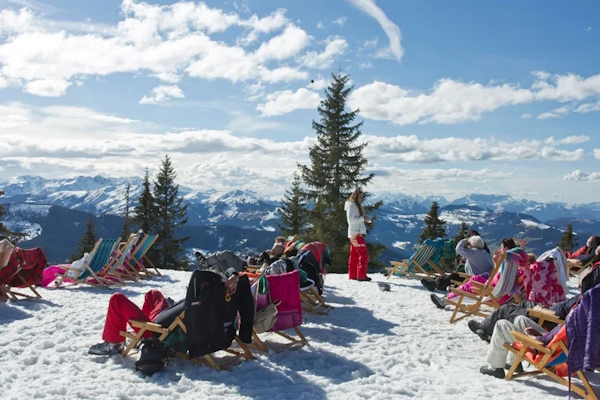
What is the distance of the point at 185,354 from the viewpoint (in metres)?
5.23

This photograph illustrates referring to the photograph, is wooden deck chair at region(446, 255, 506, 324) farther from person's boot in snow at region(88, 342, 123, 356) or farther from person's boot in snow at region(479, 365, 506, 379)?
person's boot in snow at region(88, 342, 123, 356)

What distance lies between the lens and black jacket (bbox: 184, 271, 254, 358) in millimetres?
4926

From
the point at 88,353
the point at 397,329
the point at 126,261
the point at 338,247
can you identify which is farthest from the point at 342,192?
the point at 88,353

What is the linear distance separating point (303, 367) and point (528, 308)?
2.78 m

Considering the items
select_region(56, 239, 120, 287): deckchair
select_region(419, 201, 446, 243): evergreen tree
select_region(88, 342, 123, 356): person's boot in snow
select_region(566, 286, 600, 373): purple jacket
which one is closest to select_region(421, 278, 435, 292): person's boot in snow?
select_region(566, 286, 600, 373): purple jacket

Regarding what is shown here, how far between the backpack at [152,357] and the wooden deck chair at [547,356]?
3.63 m

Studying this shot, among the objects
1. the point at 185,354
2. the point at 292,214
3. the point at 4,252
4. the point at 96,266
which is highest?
the point at 292,214

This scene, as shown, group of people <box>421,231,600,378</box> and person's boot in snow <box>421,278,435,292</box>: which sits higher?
group of people <box>421,231,600,378</box>

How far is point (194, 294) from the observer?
4895mm

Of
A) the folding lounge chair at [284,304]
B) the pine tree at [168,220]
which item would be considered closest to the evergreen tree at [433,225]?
the pine tree at [168,220]

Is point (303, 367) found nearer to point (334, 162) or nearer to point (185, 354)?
point (185, 354)

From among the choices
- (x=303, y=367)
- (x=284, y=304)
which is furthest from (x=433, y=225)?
(x=303, y=367)

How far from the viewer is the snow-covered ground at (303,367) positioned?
15.0ft

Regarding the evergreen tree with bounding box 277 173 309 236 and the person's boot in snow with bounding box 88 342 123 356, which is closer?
the person's boot in snow with bounding box 88 342 123 356
